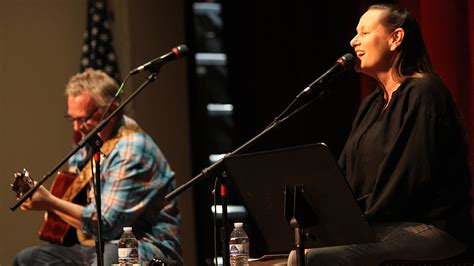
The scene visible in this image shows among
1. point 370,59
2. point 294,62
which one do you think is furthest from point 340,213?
point 294,62

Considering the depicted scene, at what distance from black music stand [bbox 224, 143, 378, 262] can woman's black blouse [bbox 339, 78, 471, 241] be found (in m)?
0.30

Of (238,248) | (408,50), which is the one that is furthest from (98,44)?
(408,50)

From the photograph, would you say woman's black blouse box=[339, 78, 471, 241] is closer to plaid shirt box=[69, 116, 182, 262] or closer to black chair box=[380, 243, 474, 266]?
black chair box=[380, 243, 474, 266]

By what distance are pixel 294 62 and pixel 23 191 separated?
2.29 metres

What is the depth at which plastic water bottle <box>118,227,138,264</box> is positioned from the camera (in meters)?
4.21

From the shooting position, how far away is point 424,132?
3361 millimetres

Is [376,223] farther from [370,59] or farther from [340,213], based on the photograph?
[370,59]

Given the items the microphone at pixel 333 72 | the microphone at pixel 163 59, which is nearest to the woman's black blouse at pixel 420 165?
the microphone at pixel 333 72

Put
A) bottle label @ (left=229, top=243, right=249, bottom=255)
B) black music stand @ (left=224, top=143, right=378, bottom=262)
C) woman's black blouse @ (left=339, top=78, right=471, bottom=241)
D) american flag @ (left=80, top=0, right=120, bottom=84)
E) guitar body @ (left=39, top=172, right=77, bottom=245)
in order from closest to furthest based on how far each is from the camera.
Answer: black music stand @ (left=224, top=143, right=378, bottom=262)
woman's black blouse @ (left=339, top=78, right=471, bottom=241)
bottle label @ (left=229, top=243, right=249, bottom=255)
guitar body @ (left=39, top=172, right=77, bottom=245)
american flag @ (left=80, top=0, right=120, bottom=84)

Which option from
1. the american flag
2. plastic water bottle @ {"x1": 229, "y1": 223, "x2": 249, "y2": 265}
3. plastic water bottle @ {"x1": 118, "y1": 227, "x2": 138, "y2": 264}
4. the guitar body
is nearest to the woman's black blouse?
plastic water bottle @ {"x1": 229, "y1": 223, "x2": 249, "y2": 265}

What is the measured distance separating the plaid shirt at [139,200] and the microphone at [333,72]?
1.51 meters

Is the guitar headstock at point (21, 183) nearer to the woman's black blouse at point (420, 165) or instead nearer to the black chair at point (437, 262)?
the woman's black blouse at point (420, 165)

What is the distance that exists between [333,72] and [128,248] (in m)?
1.46

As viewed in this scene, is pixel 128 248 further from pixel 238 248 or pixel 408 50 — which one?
pixel 408 50
